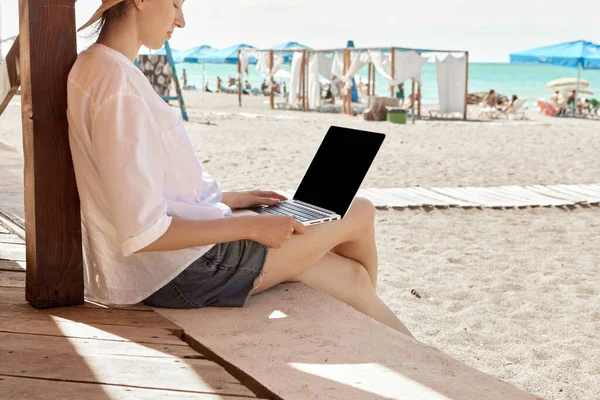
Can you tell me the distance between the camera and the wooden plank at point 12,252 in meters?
2.55

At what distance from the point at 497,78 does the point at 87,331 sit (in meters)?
65.1

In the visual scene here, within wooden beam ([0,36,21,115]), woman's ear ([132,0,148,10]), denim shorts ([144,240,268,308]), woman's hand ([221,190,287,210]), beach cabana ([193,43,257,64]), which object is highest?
beach cabana ([193,43,257,64])

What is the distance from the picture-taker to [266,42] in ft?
358

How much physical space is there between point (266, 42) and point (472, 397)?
11064cm

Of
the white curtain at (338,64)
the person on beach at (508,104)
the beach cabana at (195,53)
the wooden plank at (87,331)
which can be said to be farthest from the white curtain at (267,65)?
the wooden plank at (87,331)

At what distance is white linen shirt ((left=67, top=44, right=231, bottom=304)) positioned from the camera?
1686mm

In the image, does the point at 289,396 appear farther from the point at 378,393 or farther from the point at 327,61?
the point at 327,61

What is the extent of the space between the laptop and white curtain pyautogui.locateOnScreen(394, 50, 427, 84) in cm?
1455

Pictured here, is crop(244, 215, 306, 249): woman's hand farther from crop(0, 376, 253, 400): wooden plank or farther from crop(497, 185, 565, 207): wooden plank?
crop(497, 185, 565, 207): wooden plank

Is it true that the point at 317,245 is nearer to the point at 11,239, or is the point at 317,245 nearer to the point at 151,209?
the point at 151,209

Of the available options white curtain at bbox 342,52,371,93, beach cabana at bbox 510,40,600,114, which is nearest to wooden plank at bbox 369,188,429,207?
white curtain at bbox 342,52,371,93

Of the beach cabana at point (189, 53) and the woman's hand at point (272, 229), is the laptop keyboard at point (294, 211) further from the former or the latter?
the beach cabana at point (189, 53)

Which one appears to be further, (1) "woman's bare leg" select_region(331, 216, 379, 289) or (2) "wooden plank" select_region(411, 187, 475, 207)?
(2) "wooden plank" select_region(411, 187, 475, 207)

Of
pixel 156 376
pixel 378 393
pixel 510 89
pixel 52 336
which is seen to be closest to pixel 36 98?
pixel 52 336
